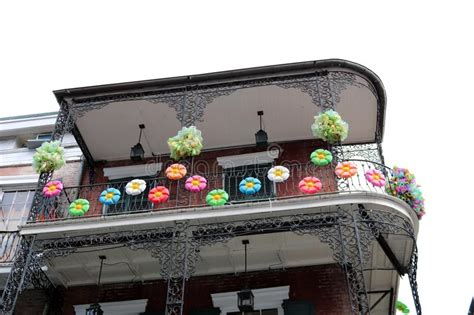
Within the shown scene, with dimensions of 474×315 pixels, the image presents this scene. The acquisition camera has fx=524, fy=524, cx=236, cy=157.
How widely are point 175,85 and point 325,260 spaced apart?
17.1 ft

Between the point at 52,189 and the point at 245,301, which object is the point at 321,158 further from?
the point at 52,189

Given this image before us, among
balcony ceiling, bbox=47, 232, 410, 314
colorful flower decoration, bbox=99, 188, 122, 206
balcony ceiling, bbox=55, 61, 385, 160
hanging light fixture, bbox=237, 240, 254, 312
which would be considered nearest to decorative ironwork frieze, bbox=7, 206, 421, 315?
colorful flower decoration, bbox=99, 188, 122, 206

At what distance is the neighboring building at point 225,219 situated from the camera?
9.77 metres

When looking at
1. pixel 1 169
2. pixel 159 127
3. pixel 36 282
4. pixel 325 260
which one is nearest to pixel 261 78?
pixel 159 127

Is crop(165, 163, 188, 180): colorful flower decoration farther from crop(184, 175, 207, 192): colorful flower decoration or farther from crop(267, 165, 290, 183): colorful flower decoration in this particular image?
crop(267, 165, 290, 183): colorful flower decoration

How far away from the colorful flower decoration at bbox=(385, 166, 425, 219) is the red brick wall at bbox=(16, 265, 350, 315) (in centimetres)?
201

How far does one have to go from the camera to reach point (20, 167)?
14.7 m

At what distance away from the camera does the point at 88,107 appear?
12.3 metres

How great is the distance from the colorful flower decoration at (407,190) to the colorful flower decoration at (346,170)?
1593 millimetres

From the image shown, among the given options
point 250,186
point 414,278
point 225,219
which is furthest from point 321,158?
point 414,278

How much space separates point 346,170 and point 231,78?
3.81 meters

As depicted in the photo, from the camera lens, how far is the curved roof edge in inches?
464

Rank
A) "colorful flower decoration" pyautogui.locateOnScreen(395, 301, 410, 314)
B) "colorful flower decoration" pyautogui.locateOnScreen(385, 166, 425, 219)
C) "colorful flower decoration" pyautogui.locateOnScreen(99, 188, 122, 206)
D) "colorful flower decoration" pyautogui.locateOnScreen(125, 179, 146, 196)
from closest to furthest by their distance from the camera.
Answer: "colorful flower decoration" pyautogui.locateOnScreen(99, 188, 122, 206), "colorful flower decoration" pyautogui.locateOnScreen(125, 179, 146, 196), "colorful flower decoration" pyautogui.locateOnScreen(385, 166, 425, 219), "colorful flower decoration" pyautogui.locateOnScreen(395, 301, 410, 314)

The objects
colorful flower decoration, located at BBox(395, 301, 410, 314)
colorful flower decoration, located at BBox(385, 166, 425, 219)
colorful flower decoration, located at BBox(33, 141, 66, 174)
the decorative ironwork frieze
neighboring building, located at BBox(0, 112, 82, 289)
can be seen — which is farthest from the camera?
neighboring building, located at BBox(0, 112, 82, 289)
